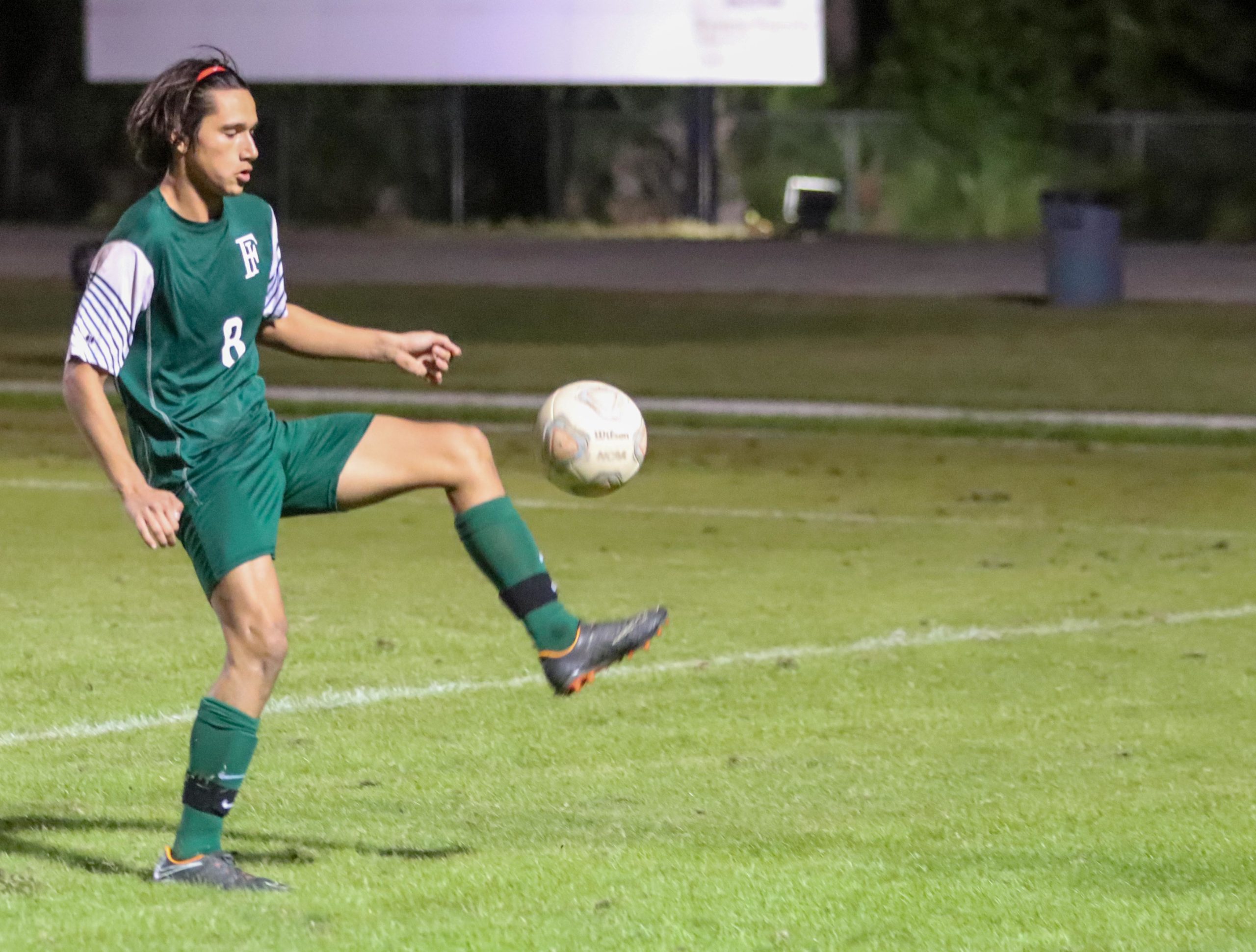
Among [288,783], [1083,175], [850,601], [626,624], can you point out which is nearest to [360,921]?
[626,624]

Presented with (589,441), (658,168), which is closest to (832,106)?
(658,168)

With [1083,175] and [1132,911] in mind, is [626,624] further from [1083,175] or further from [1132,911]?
[1083,175]

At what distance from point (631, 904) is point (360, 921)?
0.65 metres

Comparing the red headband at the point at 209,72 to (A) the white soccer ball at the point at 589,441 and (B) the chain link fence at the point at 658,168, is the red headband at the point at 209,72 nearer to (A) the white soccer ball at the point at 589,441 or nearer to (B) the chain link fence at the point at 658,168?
(A) the white soccer ball at the point at 589,441

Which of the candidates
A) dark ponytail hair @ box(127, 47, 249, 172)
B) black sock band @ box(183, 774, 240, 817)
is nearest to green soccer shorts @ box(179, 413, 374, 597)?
black sock band @ box(183, 774, 240, 817)

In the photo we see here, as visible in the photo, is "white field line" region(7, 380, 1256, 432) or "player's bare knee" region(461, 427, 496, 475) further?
"white field line" region(7, 380, 1256, 432)

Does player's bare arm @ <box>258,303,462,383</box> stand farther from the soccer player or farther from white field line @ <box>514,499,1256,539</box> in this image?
white field line @ <box>514,499,1256,539</box>

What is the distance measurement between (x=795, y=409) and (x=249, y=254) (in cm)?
1348

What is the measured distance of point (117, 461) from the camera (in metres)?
5.76

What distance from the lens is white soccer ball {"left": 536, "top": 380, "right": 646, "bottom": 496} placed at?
6.72 m

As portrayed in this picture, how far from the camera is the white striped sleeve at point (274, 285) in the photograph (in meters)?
6.22

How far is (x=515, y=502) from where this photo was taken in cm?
1416

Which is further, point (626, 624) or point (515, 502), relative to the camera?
point (515, 502)

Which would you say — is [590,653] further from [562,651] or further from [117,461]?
[117,461]
